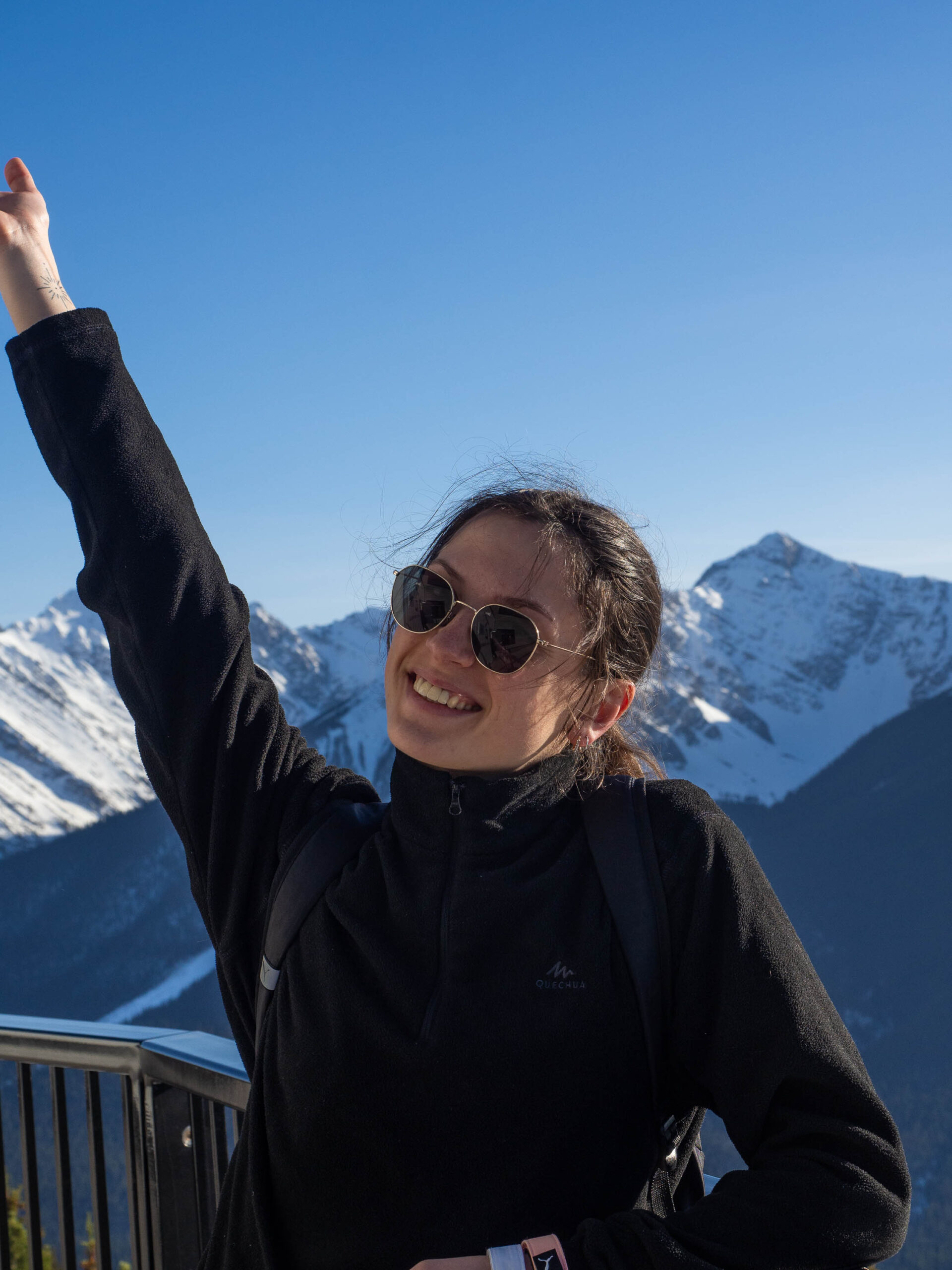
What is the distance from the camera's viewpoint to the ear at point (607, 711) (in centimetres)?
143

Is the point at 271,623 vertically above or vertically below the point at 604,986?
above

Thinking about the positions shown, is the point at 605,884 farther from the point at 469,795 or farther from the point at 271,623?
the point at 271,623

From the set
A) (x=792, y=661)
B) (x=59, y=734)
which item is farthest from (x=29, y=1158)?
(x=792, y=661)

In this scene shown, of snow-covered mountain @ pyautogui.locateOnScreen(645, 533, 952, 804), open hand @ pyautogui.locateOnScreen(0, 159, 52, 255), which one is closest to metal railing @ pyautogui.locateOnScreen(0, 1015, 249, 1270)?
open hand @ pyautogui.locateOnScreen(0, 159, 52, 255)

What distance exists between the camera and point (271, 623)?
10344 cm

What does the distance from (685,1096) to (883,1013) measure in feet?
237

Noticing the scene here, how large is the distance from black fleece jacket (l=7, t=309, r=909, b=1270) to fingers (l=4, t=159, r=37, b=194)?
1.35 ft

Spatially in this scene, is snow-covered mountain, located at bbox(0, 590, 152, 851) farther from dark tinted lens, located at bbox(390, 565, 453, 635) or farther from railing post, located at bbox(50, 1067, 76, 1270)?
dark tinted lens, located at bbox(390, 565, 453, 635)

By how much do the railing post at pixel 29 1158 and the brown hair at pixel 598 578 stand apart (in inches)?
59.2

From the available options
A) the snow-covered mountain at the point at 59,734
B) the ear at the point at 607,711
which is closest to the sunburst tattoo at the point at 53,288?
A: the ear at the point at 607,711

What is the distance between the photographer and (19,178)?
164 centimetres

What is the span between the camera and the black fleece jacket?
3.30ft

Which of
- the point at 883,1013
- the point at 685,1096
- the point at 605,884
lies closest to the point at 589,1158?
the point at 685,1096

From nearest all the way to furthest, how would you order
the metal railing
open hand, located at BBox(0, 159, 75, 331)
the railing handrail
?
1. open hand, located at BBox(0, 159, 75, 331)
2. the railing handrail
3. the metal railing
